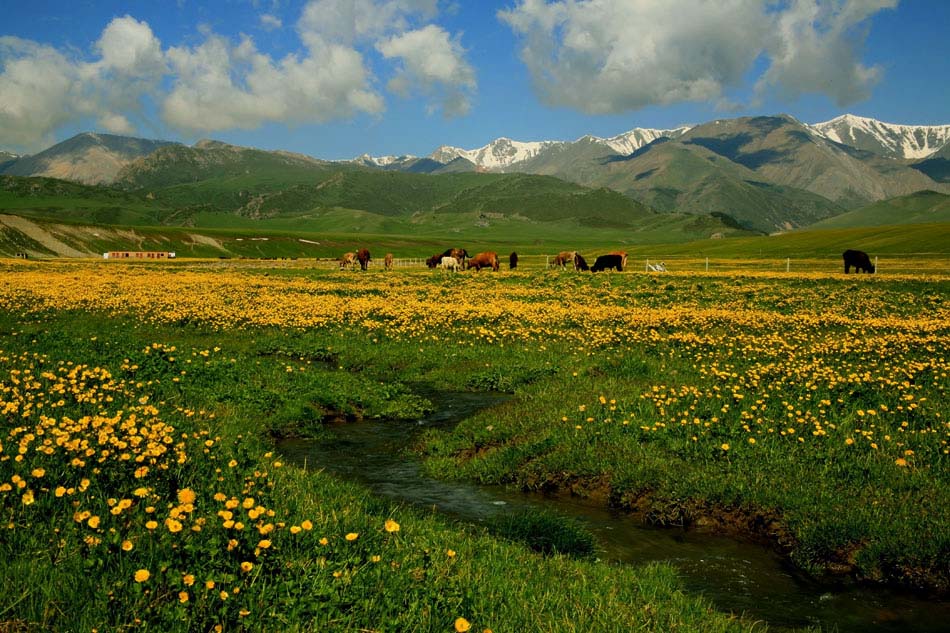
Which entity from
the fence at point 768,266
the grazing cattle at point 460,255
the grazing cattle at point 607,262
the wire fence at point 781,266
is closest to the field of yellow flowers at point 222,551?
the grazing cattle at point 607,262

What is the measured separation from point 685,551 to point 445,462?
4.70m

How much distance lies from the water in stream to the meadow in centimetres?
41

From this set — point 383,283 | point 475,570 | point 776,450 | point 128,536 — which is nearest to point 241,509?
point 128,536

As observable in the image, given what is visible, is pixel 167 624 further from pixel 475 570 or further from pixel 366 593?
pixel 475 570

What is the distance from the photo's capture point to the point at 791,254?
12106cm

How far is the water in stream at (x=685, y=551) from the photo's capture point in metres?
7.46

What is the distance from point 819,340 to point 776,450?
41.6 ft

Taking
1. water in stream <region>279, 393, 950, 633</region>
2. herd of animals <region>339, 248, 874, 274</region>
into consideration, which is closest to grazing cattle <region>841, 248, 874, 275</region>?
herd of animals <region>339, 248, 874, 274</region>

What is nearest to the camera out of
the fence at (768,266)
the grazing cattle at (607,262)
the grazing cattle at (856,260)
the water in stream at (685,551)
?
the water in stream at (685,551)

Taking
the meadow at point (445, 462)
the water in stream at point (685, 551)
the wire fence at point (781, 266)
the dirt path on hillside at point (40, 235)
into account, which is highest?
the dirt path on hillside at point (40, 235)

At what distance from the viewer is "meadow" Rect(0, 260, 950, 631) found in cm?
570

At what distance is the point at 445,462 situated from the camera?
12.2 meters

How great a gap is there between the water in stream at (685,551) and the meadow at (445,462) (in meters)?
0.41

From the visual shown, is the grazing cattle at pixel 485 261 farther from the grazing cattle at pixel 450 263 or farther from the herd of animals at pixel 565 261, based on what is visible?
the grazing cattle at pixel 450 263
